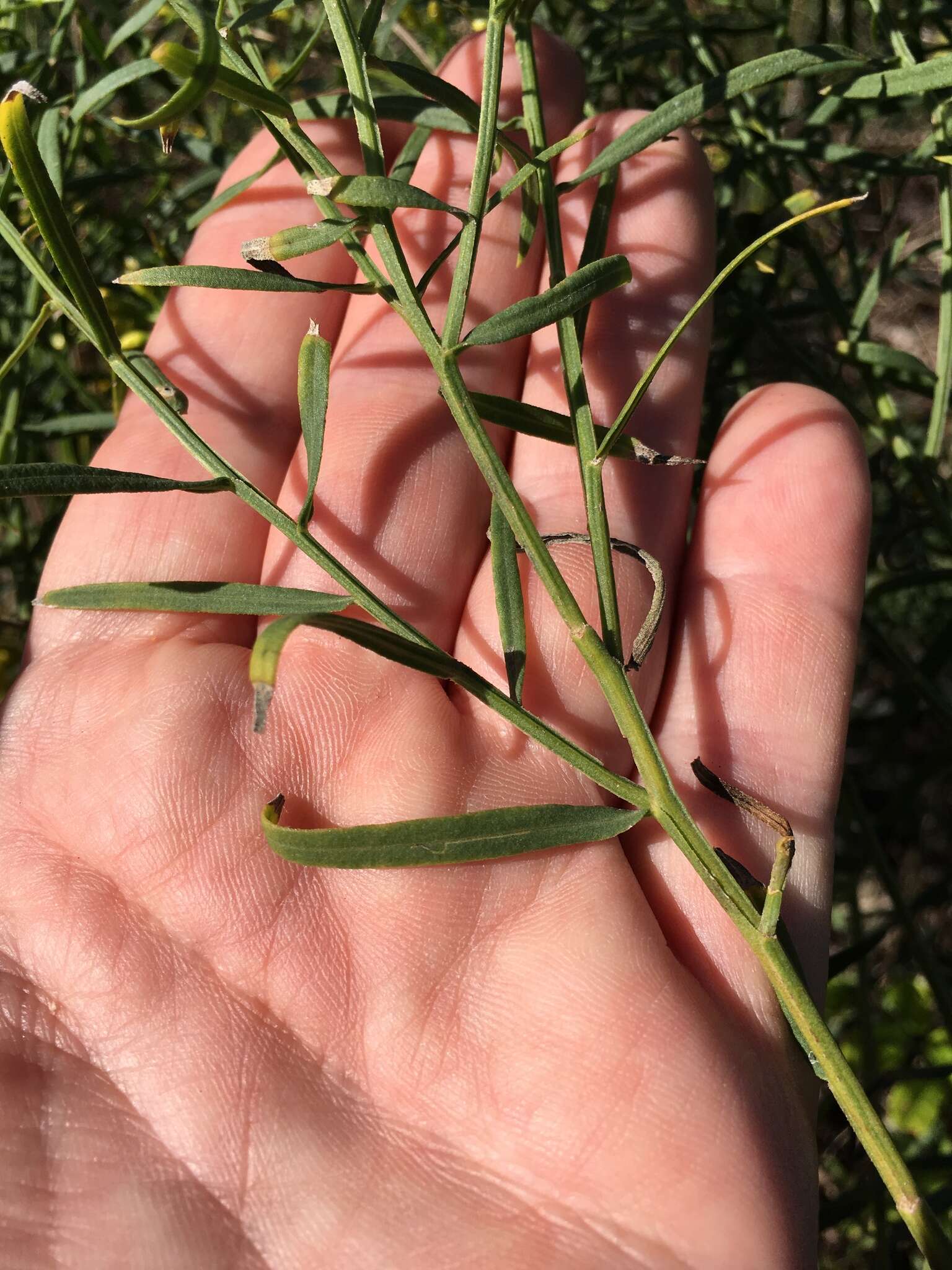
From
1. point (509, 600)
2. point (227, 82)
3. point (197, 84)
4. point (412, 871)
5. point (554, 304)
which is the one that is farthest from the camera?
point (412, 871)

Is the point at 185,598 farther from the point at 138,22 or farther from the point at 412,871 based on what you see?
the point at 138,22

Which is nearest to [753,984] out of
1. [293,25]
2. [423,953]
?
[423,953]

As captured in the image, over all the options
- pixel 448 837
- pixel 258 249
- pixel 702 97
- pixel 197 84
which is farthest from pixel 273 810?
pixel 702 97

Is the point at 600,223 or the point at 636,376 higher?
the point at 600,223

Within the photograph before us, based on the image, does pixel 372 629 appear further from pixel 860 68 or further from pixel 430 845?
pixel 860 68

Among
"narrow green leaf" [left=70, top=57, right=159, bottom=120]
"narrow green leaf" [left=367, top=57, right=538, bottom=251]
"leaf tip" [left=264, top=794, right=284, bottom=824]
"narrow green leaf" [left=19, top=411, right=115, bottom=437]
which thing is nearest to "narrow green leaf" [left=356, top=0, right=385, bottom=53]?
"narrow green leaf" [left=367, top=57, right=538, bottom=251]

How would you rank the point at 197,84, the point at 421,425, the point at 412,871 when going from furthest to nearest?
the point at 421,425 < the point at 412,871 < the point at 197,84
